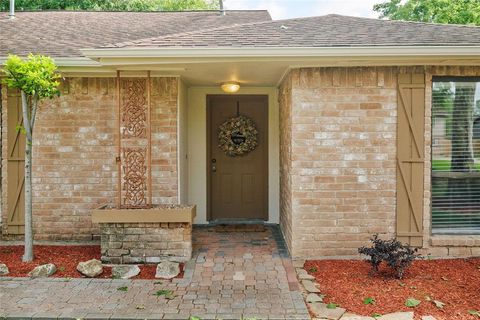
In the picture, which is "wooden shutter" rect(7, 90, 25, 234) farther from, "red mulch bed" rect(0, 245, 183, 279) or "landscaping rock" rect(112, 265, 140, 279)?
"landscaping rock" rect(112, 265, 140, 279)

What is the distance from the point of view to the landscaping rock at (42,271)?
478 centimetres

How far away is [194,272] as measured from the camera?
16.2 ft

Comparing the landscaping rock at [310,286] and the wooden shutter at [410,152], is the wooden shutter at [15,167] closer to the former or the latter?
the landscaping rock at [310,286]

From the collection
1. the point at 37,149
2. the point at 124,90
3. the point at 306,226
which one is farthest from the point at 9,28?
the point at 306,226

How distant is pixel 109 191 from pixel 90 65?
185 cm

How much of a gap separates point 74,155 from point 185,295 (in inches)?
123

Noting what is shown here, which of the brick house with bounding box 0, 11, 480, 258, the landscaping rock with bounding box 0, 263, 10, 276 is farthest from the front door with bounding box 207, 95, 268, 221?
the landscaping rock with bounding box 0, 263, 10, 276

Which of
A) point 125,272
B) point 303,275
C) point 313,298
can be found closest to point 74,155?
point 125,272

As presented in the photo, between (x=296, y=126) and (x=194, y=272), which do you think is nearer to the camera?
(x=194, y=272)

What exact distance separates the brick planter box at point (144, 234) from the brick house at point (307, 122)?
0.44 metres

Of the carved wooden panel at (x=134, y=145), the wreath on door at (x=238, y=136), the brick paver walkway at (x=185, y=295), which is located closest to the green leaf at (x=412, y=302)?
the brick paver walkway at (x=185, y=295)

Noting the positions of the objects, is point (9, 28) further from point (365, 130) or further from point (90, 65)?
point (365, 130)

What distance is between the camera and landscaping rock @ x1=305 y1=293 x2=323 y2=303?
4.15 metres

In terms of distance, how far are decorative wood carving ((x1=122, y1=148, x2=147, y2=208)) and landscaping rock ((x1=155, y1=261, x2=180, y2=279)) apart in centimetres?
96
